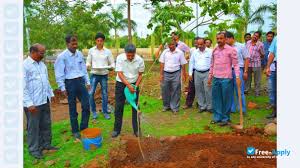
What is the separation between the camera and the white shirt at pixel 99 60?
24.0ft

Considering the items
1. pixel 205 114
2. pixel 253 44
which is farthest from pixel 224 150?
pixel 253 44

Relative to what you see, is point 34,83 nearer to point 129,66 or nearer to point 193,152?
point 129,66

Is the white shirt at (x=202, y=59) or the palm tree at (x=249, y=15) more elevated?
the palm tree at (x=249, y=15)

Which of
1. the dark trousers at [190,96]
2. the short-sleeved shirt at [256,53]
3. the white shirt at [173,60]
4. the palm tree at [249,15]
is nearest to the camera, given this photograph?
the white shirt at [173,60]

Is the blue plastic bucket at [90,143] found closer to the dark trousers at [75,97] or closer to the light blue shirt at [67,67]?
the dark trousers at [75,97]

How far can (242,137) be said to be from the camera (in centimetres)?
555

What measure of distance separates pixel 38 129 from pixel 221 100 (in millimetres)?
3491

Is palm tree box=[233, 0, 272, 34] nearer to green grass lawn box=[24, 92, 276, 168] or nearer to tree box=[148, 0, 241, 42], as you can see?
green grass lawn box=[24, 92, 276, 168]

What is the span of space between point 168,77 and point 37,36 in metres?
4.88

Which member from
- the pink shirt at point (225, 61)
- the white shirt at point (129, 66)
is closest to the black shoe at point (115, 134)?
the white shirt at point (129, 66)

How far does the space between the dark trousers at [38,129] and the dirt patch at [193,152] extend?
132 centimetres

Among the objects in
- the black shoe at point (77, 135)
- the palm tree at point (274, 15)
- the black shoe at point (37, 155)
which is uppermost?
the palm tree at point (274, 15)

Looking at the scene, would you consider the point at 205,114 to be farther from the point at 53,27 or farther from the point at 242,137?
the point at 53,27

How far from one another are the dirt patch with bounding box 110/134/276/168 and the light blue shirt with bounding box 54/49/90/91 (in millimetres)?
1483
